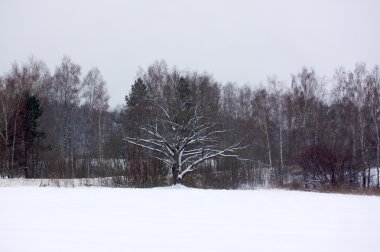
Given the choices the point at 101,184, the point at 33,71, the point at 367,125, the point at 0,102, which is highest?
the point at 33,71

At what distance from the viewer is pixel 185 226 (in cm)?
641

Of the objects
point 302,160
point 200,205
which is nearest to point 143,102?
point 302,160

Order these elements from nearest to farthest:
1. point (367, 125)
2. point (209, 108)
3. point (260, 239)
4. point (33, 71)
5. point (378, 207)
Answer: point (260, 239) < point (378, 207) < point (209, 108) < point (367, 125) < point (33, 71)

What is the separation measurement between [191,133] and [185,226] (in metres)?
14.3

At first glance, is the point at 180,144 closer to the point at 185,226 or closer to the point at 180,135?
the point at 180,135

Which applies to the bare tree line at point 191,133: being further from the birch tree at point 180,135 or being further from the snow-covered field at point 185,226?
the snow-covered field at point 185,226

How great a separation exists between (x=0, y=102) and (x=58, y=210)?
72.1 feet

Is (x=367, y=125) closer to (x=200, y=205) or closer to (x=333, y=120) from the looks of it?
(x=333, y=120)

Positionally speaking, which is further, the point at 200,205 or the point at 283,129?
the point at 283,129

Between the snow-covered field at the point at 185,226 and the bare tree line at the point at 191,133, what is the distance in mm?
10600

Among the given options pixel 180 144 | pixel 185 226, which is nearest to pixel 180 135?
pixel 180 144

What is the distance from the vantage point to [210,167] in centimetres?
2309

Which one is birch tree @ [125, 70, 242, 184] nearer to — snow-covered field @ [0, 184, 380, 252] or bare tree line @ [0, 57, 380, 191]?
bare tree line @ [0, 57, 380, 191]

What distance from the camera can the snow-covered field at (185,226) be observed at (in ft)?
16.8
